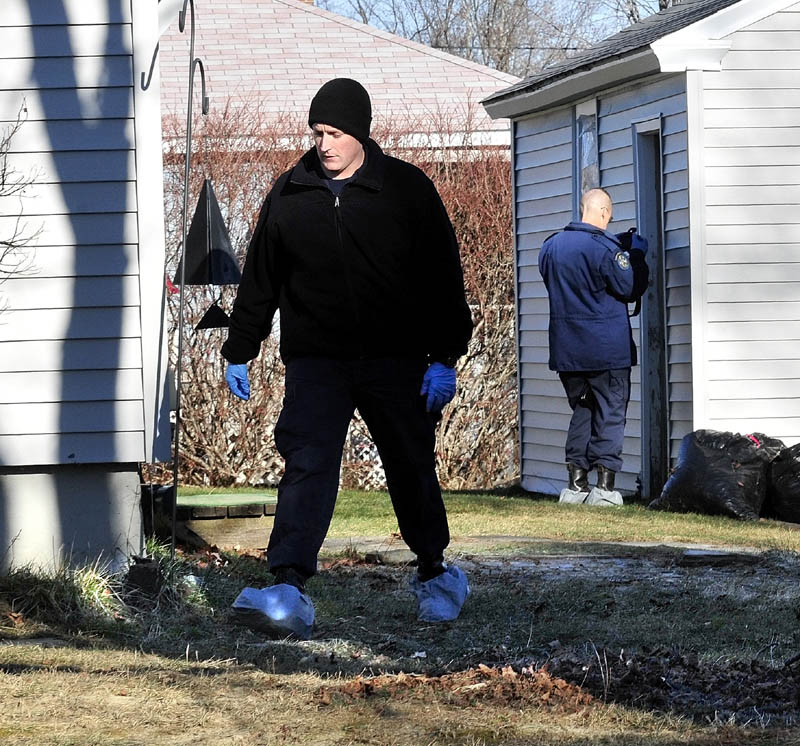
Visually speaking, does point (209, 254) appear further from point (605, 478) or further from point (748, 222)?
point (748, 222)

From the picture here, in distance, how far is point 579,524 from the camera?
914 cm

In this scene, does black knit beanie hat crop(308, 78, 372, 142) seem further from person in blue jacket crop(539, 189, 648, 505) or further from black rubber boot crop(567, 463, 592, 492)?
black rubber boot crop(567, 463, 592, 492)

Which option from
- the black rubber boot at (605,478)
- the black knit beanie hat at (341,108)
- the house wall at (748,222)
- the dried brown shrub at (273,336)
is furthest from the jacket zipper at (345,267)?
the dried brown shrub at (273,336)

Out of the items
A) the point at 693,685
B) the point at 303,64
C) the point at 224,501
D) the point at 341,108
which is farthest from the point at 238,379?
the point at 303,64

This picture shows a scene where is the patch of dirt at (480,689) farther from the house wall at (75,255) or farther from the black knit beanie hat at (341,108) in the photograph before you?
the house wall at (75,255)

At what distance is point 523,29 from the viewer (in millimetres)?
36750

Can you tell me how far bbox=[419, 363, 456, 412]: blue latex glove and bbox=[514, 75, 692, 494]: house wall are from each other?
5490 millimetres

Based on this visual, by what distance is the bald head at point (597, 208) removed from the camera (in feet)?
34.5

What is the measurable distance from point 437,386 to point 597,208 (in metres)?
5.17

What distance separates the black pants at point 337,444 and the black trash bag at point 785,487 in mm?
4568

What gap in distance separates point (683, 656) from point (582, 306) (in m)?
6.01

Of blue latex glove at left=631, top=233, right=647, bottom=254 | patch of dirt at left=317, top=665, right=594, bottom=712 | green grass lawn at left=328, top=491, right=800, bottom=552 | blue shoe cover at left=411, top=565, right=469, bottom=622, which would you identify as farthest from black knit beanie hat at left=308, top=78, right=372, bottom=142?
blue latex glove at left=631, top=233, right=647, bottom=254

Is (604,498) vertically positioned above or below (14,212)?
below

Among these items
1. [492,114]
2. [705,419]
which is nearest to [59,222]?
[705,419]
